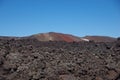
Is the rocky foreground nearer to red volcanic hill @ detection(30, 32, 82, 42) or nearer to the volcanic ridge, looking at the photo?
the volcanic ridge

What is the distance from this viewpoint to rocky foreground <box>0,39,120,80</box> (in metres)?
7.43

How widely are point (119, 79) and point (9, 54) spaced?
3.45 meters

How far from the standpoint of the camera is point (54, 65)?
7.82 m

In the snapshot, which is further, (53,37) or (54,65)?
(53,37)

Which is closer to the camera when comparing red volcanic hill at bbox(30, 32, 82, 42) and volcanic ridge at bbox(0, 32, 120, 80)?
volcanic ridge at bbox(0, 32, 120, 80)

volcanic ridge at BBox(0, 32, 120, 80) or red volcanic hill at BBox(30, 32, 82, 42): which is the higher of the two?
red volcanic hill at BBox(30, 32, 82, 42)

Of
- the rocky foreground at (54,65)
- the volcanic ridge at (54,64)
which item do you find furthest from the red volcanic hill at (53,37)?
the rocky foreground at (54,65)

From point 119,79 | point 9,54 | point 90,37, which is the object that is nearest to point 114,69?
point 119,79

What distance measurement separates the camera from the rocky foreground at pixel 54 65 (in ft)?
24.4

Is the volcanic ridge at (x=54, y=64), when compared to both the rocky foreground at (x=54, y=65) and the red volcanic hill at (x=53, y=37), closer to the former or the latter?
the rocky foreground at (x=54, y=65)

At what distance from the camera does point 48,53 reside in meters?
8.60

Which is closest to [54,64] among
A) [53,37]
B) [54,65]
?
[54,65]

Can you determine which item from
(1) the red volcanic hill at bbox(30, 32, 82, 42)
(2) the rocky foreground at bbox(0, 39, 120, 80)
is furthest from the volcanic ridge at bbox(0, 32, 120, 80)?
(1) the red volcanic hill at bbox(30, 32, 82, 42)

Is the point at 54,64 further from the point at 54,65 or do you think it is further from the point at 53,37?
the point at 53,37
